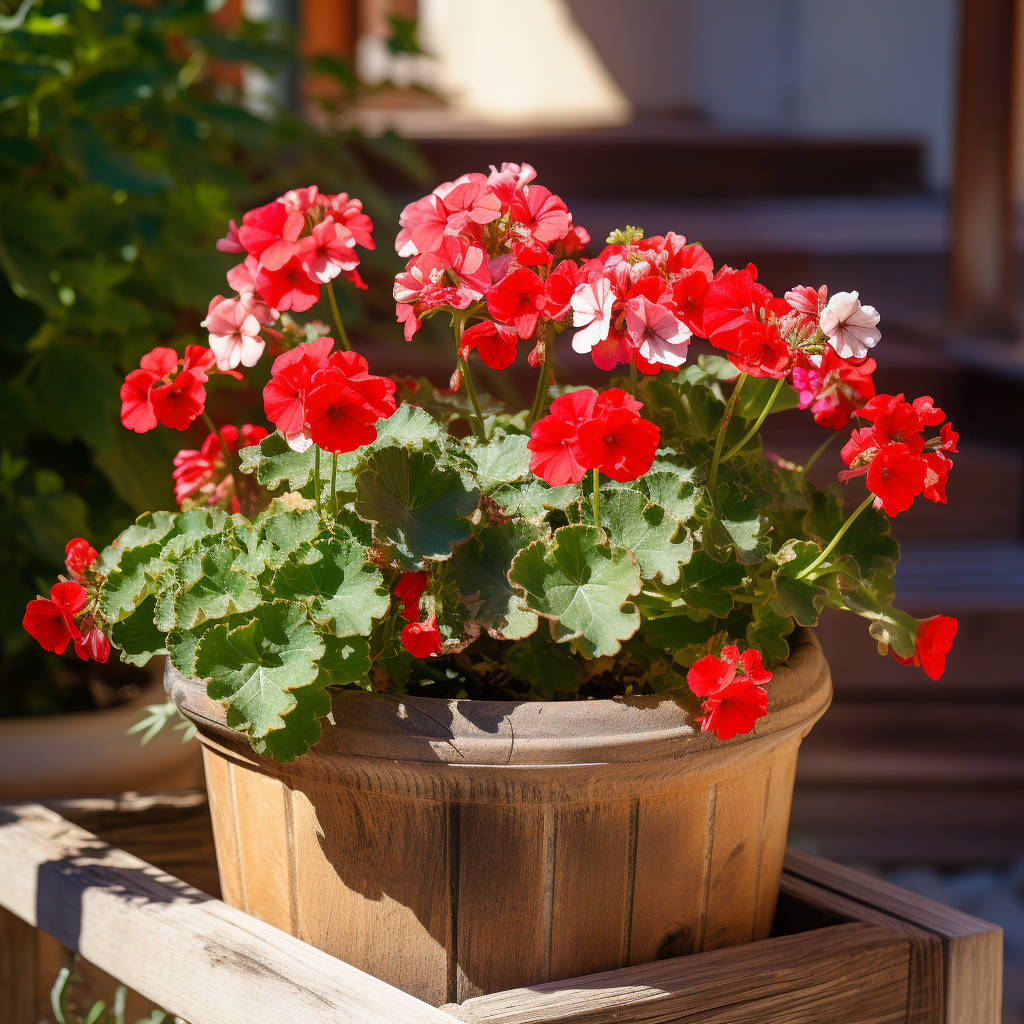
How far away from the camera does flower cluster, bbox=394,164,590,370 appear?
2.39ft

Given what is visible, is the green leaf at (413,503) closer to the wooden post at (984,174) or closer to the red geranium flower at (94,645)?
the red geranium flower at (94,645)

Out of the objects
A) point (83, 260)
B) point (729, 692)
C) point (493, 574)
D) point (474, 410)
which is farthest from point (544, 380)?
point (83, 260)

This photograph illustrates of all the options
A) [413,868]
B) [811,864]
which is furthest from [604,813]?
[811,864]

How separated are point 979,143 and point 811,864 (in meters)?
1.85

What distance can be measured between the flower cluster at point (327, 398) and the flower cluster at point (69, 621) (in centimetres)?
18

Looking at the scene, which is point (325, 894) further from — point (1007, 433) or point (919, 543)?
point (1007, 433)

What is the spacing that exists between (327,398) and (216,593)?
0.45ft

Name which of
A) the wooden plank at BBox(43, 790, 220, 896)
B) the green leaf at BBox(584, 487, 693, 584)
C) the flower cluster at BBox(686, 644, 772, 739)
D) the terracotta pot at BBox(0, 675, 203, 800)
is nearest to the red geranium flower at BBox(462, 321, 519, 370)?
the green leaf at BBox(584, 487, 693, 584)

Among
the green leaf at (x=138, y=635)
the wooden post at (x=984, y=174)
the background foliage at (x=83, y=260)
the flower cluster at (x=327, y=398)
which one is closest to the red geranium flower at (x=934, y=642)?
the flower cluster at (x=327, y=398)

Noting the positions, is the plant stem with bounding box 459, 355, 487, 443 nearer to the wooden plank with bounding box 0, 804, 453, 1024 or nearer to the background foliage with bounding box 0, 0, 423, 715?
Result: the wooden plank with bounding box 0, 804, 453, 1024

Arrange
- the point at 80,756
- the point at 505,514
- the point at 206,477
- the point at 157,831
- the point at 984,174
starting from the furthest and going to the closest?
1. the point at 984,174
2. the point at 80,756
3. the point at 157,831
4. the point at 206,477
5. the point at 505,514

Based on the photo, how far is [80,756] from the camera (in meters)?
1.36

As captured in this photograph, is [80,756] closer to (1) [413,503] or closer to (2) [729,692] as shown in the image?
(1) [413,503]

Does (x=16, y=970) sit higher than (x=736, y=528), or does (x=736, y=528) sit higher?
(x=736, y=528)
